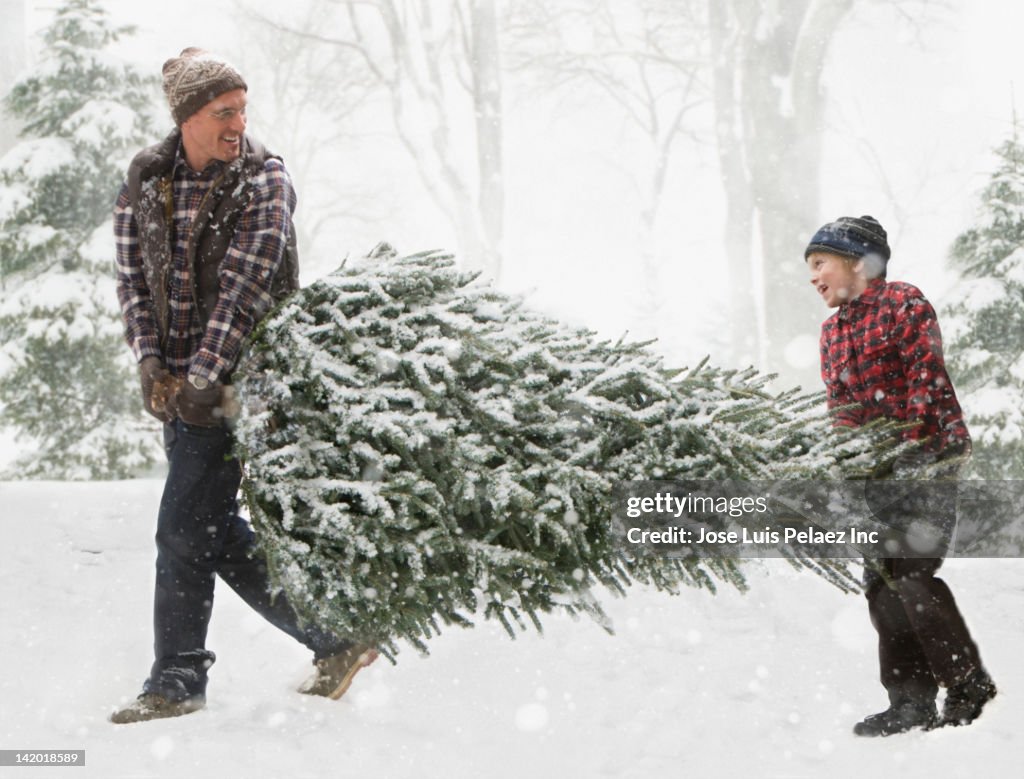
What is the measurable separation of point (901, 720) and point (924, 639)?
335 mm

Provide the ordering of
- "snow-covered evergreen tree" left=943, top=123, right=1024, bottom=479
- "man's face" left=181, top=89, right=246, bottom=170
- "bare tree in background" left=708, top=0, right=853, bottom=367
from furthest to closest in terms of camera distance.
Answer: "bare tree in background" left=708, top=0, right=853, bottom=367
"snow-covered evergreen tree" left=943, top=123, right=1024, bottom=479
"man's face" left=181, top=89, right=246, bottom=170

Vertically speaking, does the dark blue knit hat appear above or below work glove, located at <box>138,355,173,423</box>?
above

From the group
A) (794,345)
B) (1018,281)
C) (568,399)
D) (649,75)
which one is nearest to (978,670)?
(568,399)

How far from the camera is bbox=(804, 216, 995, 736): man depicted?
339 cm

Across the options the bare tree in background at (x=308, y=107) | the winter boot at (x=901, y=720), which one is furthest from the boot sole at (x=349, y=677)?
the bare tree in background at (x=308, y=107)

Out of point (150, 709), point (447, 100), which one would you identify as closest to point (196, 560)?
point (150, 709)

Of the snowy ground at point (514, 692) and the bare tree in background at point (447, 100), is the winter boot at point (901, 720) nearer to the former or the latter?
the snowy ground at point (514, 692)

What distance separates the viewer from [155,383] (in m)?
3.36

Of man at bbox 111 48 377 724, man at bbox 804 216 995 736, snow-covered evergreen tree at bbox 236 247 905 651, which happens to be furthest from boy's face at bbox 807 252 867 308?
man at bbox 111 48 377 724

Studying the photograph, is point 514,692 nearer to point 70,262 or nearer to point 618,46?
point 70,262

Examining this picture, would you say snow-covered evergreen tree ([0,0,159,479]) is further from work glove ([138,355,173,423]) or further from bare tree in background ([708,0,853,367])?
bare tree in background ([708,0,853,367])

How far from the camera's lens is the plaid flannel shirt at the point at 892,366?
338cm

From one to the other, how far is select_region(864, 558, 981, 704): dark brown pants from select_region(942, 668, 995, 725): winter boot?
0.04 metres

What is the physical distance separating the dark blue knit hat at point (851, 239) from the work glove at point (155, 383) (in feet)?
8.34
